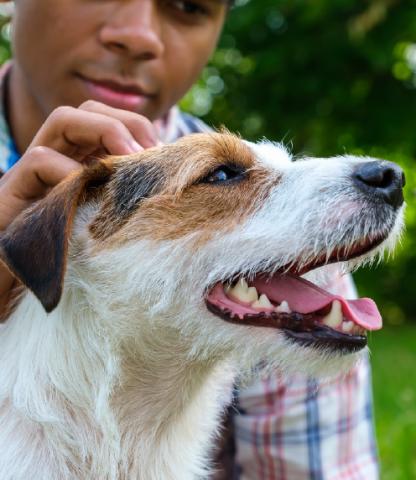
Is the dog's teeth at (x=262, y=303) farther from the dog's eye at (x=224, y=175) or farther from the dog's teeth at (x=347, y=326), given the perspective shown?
the dog's eye at (x=224, y=175)

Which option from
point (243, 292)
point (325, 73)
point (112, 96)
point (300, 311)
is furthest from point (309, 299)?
point (325, 73)

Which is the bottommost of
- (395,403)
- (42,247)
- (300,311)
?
(395,403)

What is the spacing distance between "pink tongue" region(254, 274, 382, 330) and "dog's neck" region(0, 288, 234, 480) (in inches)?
14.0

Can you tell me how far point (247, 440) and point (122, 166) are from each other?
1709mm

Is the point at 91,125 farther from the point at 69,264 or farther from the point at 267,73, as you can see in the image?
the point at 267,73

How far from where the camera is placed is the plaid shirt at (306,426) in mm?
3646

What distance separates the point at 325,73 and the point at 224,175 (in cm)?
802

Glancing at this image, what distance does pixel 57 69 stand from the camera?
3391mm

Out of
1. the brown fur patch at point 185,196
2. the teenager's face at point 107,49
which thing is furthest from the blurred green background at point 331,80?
the brown fur patch at point 185,196

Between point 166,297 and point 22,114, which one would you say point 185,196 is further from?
point 22,114

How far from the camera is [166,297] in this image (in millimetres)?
2561

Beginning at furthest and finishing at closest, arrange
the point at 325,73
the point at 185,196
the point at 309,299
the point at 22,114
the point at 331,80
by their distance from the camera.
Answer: the point at 331,80, the point at 325,73, the point at 22,114, the point at 185,196, the point at 309,299

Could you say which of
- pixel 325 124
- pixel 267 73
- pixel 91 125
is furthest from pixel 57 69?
pixel 325 124

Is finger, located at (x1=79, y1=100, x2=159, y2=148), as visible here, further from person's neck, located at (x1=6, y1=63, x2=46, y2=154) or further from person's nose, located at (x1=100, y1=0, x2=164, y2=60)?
person's neck, located at (x1=6, y1=63, x2=46, y2=154)
